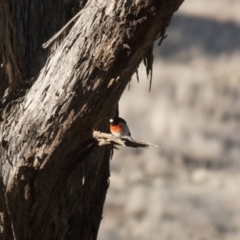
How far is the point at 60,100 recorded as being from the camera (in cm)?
240

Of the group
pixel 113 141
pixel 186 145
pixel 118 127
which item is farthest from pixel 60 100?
pixel 186 145

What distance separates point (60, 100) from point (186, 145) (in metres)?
5.82

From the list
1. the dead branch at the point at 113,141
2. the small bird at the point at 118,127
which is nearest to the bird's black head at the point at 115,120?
the small bird at the point at 118,127

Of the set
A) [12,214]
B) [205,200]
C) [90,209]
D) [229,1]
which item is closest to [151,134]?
[205,200]

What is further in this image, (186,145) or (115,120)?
(186,145)

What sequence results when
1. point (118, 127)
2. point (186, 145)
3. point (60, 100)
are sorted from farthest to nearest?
point (186, 145), point (118, 127), point (60, 100)

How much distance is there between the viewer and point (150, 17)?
2258 mm

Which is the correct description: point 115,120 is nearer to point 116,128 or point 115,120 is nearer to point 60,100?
point 116,128

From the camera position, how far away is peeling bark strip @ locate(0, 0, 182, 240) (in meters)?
2.31

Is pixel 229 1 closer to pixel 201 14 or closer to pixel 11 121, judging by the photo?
pixel 201 14

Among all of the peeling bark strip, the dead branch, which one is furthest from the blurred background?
the dead branch

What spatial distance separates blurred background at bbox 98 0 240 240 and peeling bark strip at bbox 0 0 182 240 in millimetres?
3941

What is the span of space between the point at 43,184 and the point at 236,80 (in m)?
7.26

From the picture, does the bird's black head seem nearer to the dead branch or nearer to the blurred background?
the dead branch
